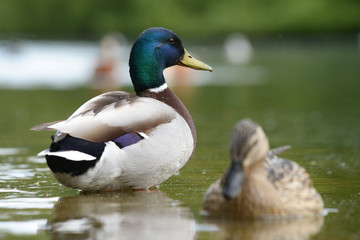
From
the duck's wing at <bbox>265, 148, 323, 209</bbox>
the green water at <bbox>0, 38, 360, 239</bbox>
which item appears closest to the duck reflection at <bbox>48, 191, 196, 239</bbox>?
the green water at <bbox>0, 38, 360, 239</bbox>

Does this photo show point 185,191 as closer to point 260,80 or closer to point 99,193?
point 99,193

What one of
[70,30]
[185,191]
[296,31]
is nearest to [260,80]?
[185,191]

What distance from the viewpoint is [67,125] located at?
Answer: 524cm

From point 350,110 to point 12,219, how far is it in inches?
320

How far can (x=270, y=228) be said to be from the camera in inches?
166

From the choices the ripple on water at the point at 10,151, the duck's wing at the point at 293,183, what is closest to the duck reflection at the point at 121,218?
the duck's wing at the point at 293,183

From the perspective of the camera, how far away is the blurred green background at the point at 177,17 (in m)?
50.7

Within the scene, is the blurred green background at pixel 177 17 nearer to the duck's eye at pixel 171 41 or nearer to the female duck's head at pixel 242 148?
the duck's eye at pixel 171 41

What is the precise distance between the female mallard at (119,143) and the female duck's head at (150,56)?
0.95ft

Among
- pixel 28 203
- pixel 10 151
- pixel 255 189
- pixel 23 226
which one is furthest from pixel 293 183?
pixel 10 151

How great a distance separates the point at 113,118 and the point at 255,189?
1.34 m

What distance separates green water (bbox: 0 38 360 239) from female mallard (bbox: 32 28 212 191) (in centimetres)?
14

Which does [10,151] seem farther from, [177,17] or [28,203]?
[177,17]

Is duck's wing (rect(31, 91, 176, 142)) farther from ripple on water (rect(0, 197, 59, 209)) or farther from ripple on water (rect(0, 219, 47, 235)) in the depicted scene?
ripple on water (rect(0, 219, 47, 235))
